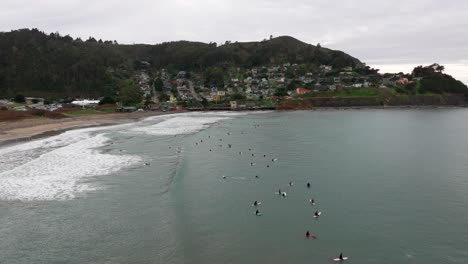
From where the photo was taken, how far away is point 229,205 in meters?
24.0

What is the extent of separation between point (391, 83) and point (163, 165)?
141910 millimetres

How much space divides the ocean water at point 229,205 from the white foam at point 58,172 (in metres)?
0.09

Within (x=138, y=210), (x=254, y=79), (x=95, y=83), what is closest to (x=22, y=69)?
(x=95, y=83)

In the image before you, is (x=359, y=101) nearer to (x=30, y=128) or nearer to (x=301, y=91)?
(x=301, y=91)

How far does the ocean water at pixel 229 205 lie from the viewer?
17.5m

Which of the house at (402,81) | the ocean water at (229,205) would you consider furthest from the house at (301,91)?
the ocean water at (229,205)

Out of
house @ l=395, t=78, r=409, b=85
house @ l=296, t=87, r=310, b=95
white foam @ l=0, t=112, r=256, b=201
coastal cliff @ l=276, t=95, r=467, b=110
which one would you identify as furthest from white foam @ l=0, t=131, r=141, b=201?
house @ l=395, t=78, r=409, b=85

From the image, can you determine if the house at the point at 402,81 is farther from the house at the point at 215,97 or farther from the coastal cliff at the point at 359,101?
the house at the point at 215,97

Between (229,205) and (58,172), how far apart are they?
1651 cm

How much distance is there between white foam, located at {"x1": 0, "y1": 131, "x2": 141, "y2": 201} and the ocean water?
0.30 feet

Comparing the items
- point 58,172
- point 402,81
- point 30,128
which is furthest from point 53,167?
point 402,81

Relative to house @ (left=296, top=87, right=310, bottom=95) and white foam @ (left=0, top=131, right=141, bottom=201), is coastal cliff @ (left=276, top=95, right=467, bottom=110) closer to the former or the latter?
house @ (left=296, top=87, right=310, bottom=95)

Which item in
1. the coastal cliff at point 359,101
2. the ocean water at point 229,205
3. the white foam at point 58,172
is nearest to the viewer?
the ocean water at point 229,205

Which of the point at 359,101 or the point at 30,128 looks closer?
the point at 30,128
